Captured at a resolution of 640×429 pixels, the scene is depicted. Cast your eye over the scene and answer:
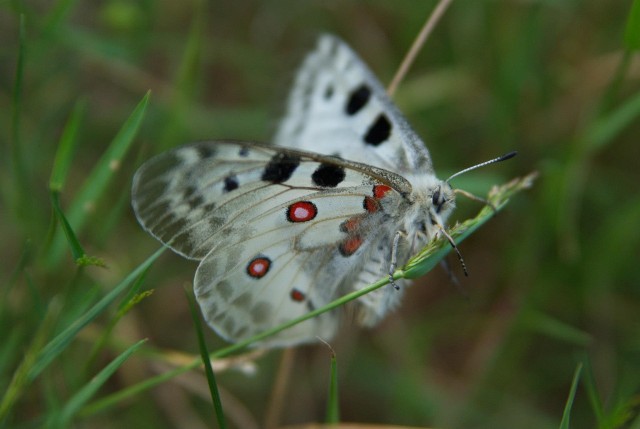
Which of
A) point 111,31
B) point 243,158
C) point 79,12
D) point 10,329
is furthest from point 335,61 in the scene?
point 79,12

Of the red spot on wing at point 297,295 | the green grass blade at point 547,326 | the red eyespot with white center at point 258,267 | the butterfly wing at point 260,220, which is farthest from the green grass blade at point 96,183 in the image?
the green grass blade at point 547,326

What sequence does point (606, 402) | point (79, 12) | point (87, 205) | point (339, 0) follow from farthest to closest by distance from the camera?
point (79, 12)
point (339, 0)
point (606, 402)
point (87, 205)

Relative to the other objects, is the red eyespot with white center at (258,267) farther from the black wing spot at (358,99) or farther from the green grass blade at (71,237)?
the black wing spot at (358,99)

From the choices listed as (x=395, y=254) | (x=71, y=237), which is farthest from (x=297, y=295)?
(x=71, y=237)

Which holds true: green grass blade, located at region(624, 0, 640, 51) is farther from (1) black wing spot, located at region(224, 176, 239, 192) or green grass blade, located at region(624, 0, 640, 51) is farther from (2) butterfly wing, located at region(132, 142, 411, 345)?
(1) black wing spot, located at region(224, 176, 239, 192)

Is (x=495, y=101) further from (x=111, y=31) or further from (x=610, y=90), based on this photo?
(x=111, y=31)

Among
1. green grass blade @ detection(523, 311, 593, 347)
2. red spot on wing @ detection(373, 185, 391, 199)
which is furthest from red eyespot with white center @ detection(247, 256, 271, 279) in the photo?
green grass blade @ detection(523, 311, 593, 347)
